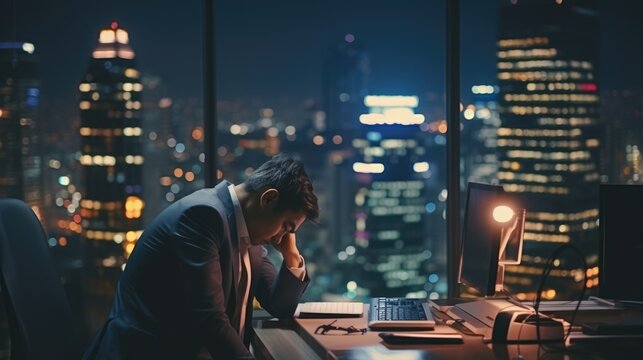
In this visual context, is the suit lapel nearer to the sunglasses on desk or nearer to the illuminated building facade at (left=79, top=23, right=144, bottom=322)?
the sunglasses on desk

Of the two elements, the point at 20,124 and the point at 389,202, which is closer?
the point at 20,124

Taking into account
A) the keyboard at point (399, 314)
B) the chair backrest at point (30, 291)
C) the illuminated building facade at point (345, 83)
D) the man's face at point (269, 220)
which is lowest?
the keyboard at point (399, 314)

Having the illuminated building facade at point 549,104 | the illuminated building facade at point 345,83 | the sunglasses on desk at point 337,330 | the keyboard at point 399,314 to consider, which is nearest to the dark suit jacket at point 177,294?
the sunglasses on desk at point 337,330

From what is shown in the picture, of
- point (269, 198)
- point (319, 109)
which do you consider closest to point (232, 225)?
point (269, 198)

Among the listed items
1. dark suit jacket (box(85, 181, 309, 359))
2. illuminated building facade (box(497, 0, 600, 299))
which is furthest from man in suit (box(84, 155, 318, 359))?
illuminated building facade (box(497, 0, 600, 299))

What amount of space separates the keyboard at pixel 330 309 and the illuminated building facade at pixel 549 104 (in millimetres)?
1893

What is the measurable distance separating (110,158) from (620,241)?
2894mm

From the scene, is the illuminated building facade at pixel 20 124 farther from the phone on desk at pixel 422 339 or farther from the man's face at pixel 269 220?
the phone on desk at pixel 422 339

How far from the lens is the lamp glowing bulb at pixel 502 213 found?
8.04ft

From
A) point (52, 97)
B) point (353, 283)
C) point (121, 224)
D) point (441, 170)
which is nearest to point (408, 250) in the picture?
point (353, 283)

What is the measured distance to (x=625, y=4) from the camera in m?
4.53

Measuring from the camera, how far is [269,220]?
2342 millimetres

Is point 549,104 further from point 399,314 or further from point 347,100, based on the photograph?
point 399,314

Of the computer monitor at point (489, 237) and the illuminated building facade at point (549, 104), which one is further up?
the illuminated building facade at point (549, 104)
